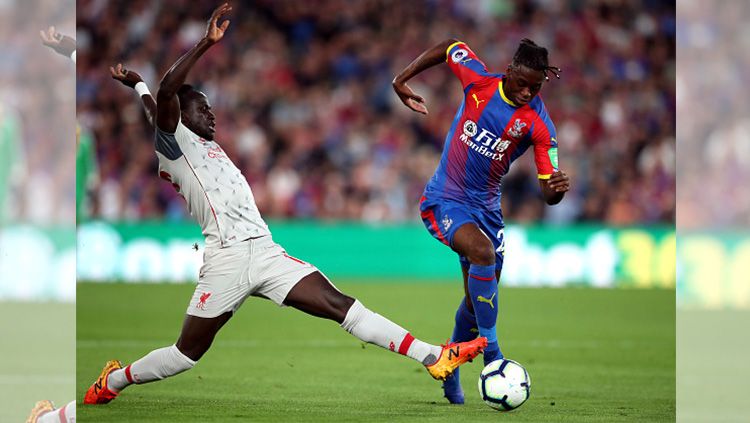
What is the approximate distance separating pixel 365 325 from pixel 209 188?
1.19m

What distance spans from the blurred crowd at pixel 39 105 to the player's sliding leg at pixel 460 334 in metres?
2.99

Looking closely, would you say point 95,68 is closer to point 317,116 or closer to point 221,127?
point 221,127

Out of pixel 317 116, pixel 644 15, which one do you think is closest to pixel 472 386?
pixel 317 116

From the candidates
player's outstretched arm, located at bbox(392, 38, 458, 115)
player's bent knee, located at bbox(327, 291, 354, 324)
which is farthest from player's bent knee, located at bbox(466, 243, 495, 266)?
player's outstretched arm, located at bbox(392, 38, 458, 115)

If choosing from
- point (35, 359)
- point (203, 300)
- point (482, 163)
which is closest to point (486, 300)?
point (482, 163)

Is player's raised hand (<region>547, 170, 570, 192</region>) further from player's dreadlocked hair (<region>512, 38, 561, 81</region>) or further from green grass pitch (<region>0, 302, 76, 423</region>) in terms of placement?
green grass pitch (<region>0, 302, 76, 423</region>)

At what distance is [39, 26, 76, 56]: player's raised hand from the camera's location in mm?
4140

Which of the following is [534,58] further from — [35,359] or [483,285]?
[35,359]

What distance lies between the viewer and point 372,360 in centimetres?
923

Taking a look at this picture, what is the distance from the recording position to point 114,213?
57.3 ft

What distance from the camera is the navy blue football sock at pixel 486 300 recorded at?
249 inches

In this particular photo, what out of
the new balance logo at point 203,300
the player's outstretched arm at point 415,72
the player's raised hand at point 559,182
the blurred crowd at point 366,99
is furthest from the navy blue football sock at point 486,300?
the blurred crowd at point 366,99

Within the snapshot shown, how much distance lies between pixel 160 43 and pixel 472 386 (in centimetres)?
1361

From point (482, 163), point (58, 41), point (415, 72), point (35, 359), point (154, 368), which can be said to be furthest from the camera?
point (415, 72)
